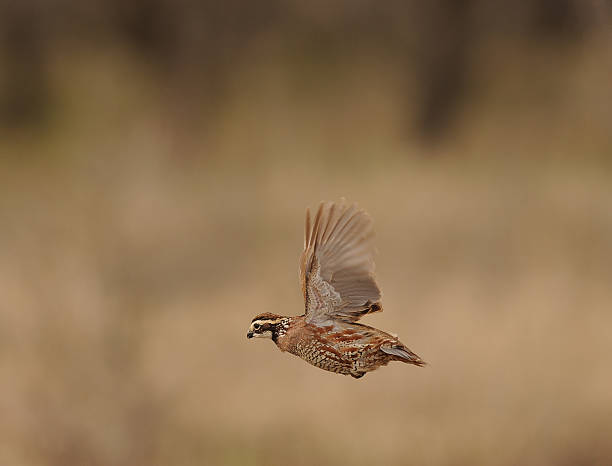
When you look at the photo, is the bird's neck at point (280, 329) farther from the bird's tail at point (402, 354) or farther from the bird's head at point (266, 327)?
the bird's tail at point (402, 354)

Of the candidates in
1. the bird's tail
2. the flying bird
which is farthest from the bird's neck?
the bird's tail

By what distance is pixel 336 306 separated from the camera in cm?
85

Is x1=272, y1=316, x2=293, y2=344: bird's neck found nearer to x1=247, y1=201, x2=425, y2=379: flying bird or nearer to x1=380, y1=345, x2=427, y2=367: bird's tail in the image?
x1=247, y1=201, x2=425, y2=379: flying bird

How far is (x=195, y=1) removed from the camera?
7.00 feet

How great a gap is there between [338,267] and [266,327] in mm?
103

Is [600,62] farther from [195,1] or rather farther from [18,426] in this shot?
[18,426]

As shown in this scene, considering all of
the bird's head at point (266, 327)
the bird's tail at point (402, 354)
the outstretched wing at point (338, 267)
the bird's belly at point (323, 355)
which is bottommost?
the bird's belly at point (323, 355)

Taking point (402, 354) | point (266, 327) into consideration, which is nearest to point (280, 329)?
point (266, 327)

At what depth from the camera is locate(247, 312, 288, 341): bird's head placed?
2.72 feet

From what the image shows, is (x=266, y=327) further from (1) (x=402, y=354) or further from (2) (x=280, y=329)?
(1) (x=402, y=354)

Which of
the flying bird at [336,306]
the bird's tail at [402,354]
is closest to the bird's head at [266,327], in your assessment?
the flying bird at [336,306]

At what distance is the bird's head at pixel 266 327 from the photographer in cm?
83

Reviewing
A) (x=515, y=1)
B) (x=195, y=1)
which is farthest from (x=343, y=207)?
(x=515, y=1)

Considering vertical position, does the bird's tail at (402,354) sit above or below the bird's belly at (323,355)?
above
